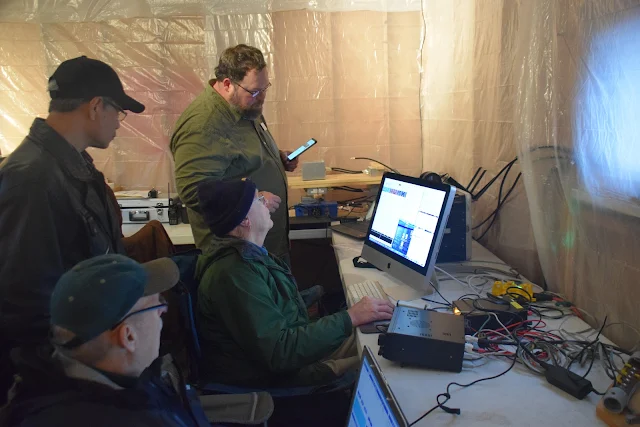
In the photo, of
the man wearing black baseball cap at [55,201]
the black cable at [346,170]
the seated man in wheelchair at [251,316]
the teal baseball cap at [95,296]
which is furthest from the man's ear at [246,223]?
the black cable at [346,170]

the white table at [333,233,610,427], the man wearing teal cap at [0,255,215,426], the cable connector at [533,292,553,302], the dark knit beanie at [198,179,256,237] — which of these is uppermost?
the dark knit beanie at [198,179,256,237]

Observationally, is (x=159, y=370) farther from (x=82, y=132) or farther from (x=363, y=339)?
(x=82, y=132)

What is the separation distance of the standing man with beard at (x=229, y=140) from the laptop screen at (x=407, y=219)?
0.45 metres

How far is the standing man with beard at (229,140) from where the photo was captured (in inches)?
86.0

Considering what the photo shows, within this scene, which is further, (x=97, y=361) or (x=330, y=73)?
(x=330, y=73)

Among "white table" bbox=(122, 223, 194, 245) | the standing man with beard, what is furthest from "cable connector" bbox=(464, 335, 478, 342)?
"white table" bbox=(122, 223, 194, 245)

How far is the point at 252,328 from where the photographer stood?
4.81ft

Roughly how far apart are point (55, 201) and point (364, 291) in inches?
40.8

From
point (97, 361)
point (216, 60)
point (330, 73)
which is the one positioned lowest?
point (97, 361)

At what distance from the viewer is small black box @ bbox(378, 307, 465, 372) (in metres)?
1.27

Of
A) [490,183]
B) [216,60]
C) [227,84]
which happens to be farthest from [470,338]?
[216,60]

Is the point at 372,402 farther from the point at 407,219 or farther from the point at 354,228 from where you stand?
the point at 354,228

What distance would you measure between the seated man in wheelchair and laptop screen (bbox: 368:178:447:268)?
0.89ft

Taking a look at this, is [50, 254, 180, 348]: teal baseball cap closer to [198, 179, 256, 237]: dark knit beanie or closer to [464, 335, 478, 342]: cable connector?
[198, 179, 256, 237]: dark knit beanie
